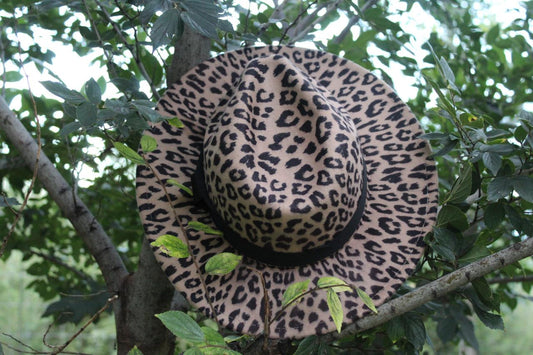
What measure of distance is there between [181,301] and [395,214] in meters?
0.52

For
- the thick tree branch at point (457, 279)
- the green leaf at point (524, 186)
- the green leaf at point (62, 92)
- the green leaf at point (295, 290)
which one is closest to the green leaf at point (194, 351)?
the green leaf at point (295, 290)

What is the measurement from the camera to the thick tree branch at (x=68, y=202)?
4.12ft

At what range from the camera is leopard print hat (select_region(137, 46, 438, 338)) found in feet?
2.80

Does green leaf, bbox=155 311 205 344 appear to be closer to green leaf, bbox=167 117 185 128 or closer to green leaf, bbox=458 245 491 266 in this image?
green leaf, bbox=167 117 185 128

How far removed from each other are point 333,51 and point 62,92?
2.11 ft

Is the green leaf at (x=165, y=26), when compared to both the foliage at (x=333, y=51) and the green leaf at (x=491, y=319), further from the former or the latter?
the green leaf at (x=491, y=319)

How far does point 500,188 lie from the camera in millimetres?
993

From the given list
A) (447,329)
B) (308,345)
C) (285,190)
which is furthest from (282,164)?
(447,329)

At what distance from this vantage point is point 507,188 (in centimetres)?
99

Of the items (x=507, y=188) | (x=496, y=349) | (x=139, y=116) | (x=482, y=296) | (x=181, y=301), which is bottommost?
(x=496, y=349)

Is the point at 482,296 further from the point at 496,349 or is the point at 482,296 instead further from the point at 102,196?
the point at 496,349

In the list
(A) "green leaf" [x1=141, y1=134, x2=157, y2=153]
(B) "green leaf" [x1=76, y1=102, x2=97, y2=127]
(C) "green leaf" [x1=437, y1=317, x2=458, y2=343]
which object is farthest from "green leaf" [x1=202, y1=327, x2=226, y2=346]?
(C) "green leaf" [x1=437, y1=317, x2=458, y2=343]

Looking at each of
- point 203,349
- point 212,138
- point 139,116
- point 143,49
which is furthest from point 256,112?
point 143,49

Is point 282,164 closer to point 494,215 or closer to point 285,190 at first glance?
point 285,190
